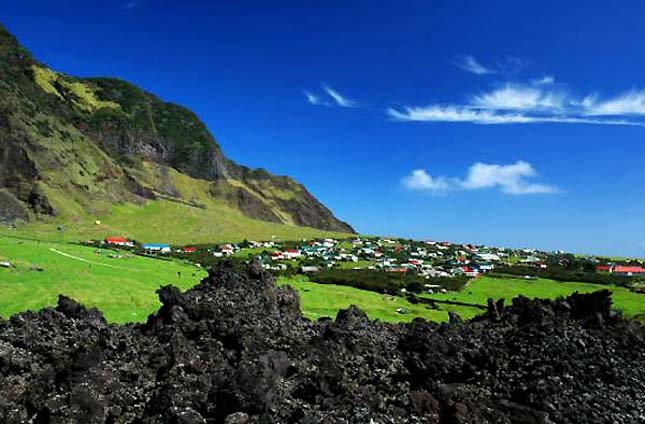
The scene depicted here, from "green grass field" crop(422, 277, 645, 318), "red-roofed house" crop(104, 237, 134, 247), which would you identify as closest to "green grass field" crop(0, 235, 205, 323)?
"green grass field" crop(422, 277, 645, 318)

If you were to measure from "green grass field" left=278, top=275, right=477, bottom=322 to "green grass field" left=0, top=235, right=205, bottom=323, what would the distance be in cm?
1381

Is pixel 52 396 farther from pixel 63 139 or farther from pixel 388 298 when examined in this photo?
pixel 63 139

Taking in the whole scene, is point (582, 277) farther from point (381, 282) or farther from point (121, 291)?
point (121, 291)

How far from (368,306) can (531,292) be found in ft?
118

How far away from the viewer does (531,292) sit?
283 feet

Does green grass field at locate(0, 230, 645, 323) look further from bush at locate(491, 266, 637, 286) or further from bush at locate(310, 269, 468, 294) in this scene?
bush at locate(491, 266, 637, 286)

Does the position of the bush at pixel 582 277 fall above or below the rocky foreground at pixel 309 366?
above

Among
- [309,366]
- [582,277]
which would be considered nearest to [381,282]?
[582,277]

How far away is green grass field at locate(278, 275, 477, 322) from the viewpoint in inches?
2199

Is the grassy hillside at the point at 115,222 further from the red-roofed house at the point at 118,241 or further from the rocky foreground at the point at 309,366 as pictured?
the rocky foreground at the point at 309,366

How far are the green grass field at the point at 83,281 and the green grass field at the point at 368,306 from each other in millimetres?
13814

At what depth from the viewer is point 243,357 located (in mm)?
18797

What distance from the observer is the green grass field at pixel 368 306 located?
55.8 m

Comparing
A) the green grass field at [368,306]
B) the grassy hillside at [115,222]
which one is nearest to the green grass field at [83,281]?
the green grass field at [368,306]
